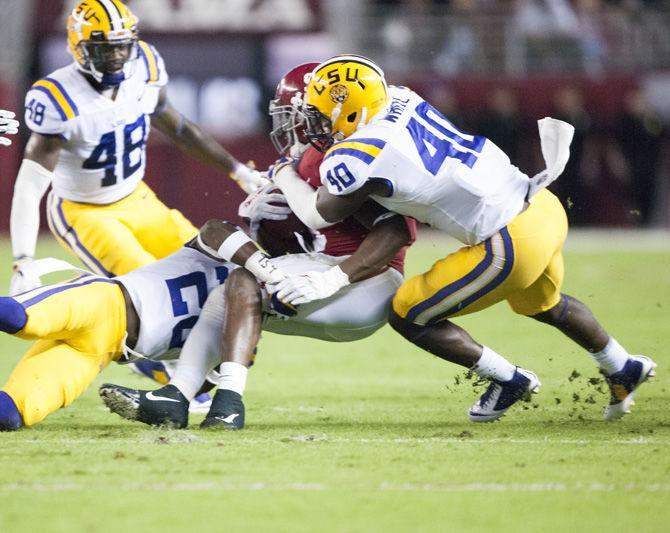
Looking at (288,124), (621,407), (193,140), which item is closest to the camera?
(621,407)

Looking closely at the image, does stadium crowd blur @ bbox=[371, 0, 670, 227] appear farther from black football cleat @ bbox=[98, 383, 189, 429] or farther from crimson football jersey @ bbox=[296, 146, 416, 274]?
black football cleat @ bbox=[98, 383, 189, 429]

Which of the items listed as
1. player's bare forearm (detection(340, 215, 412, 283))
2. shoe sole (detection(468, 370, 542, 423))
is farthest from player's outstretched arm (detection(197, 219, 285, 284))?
shoe sole (detection(468, 370, 542, 423))

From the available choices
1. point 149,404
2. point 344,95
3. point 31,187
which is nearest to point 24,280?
point 31,187

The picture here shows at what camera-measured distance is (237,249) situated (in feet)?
14.6

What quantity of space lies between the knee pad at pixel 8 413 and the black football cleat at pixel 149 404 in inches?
11.2

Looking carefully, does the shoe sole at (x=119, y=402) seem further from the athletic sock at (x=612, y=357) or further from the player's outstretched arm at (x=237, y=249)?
the athletic sock at (x=612, y=357)

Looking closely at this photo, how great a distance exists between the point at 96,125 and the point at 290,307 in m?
1.55

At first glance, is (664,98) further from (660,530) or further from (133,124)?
(660,530)

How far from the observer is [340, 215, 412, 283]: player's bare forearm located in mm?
4352

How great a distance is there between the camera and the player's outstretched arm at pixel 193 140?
5.75 meters

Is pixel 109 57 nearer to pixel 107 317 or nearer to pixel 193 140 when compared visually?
pixel 193 140

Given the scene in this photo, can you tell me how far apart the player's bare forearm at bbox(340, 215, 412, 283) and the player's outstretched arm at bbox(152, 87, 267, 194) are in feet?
4.69

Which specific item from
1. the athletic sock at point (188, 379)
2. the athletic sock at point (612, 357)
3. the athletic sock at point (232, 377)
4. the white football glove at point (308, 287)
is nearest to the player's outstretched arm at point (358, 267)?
the white football glove at point (308, 287)

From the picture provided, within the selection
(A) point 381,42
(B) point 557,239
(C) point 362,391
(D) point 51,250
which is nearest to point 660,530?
(B) point 557,239
